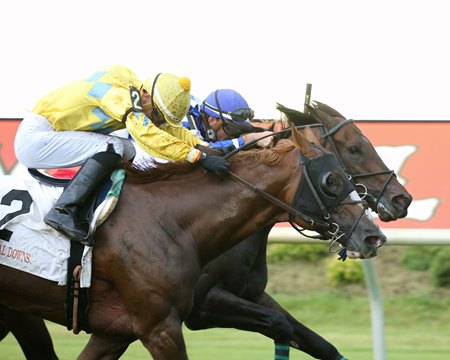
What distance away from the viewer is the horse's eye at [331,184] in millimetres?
4879

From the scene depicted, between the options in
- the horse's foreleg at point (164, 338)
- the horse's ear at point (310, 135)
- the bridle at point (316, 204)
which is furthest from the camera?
the horse's ear at point (310, 135)

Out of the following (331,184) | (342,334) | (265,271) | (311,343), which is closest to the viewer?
(331,184)

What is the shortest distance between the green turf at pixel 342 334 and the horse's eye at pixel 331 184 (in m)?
2.70

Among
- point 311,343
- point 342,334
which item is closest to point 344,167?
point 311,343

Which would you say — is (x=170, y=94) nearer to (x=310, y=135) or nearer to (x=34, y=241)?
(x=34, y=241)

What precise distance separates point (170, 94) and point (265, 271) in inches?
63.9

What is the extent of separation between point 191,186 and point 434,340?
3863mm

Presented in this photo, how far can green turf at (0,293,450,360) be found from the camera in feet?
24.9

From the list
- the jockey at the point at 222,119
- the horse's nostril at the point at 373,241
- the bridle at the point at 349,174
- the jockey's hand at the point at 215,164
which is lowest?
the bridle at the point at 349,174

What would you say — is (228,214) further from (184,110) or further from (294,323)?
(294,323)

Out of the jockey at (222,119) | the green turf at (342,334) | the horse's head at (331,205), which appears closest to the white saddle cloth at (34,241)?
the horse's head at (331,205)

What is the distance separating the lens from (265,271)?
6.16m

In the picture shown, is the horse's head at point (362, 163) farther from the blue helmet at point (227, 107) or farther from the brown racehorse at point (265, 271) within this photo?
the blue helmet at point (227, 107)

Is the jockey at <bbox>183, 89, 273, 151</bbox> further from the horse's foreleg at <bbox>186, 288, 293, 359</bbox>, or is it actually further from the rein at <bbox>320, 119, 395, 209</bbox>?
Answer: the horse's foreleg at <bbox>186, 288, 293, 359</bbox>
